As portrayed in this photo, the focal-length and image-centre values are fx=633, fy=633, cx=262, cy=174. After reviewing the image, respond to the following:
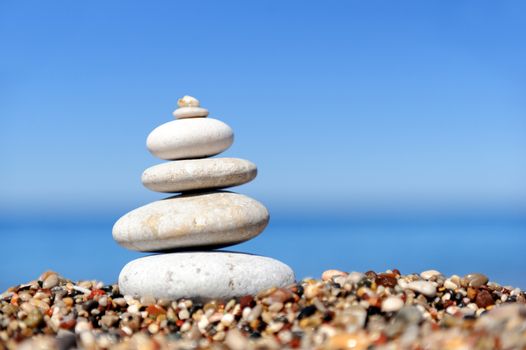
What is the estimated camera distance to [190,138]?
9.33 meters

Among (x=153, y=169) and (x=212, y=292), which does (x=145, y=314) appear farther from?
(x=153, y=169)

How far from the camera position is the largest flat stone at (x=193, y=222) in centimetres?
894

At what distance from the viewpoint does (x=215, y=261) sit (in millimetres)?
8719

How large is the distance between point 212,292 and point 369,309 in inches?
93.4

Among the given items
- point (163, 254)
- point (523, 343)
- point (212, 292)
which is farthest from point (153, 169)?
point (523, 343)

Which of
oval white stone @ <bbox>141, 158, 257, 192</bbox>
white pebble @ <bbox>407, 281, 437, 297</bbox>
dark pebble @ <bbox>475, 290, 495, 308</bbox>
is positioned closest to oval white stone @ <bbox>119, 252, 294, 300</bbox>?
oval white stone @ <bbox>141, 158, 257, 192</bbox>

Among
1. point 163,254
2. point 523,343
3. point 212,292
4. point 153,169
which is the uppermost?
point 153,169

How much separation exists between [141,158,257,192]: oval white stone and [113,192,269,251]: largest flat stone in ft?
0.63

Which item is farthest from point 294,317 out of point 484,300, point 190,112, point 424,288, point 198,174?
point 190,112

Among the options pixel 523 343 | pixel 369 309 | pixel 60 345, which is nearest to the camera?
pixel 523 343

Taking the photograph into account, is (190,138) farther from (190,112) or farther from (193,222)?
(193,222)

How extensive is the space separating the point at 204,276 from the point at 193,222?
2.65ft

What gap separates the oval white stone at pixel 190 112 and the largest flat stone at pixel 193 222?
1263 millimetres

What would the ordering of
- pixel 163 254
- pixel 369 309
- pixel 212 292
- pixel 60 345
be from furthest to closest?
pixel 163 254
pixel 212 292
pixel 369 309
pixel 60 345
